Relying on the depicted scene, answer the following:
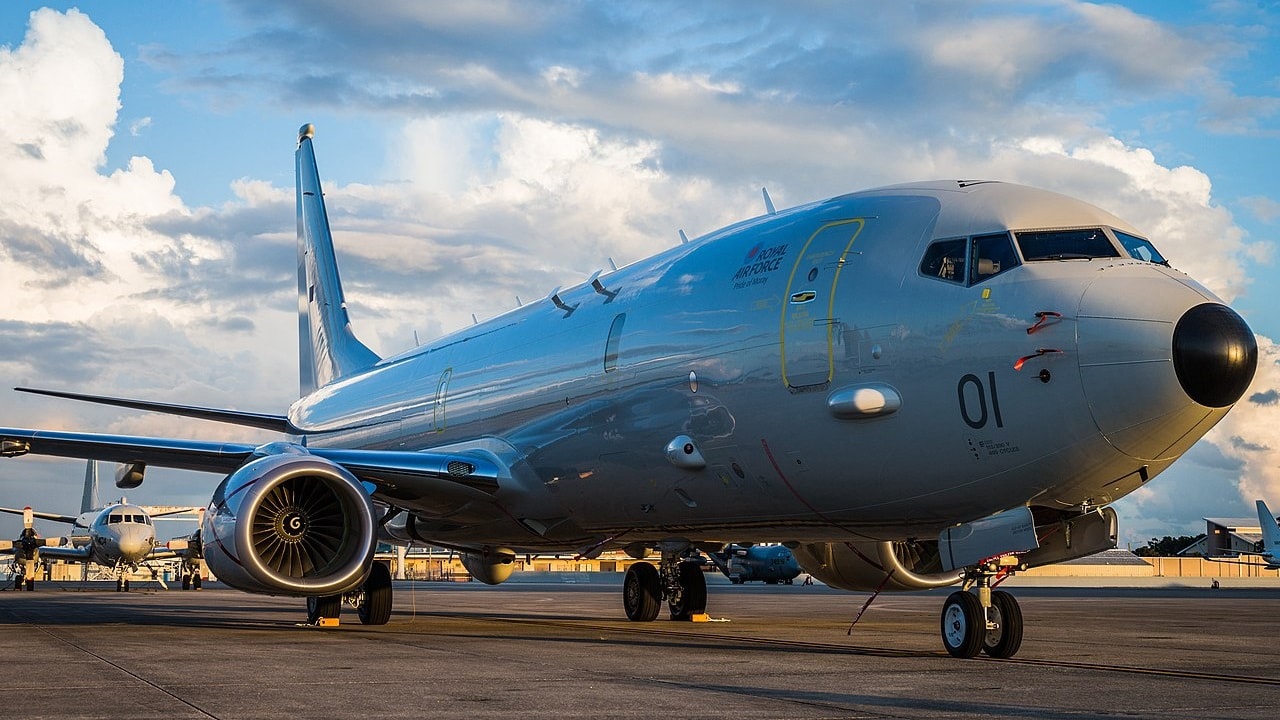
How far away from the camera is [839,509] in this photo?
11.9 meters

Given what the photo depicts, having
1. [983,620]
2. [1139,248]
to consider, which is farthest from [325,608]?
[1139,248]

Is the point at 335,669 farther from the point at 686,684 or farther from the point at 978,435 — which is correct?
the point at 978,435

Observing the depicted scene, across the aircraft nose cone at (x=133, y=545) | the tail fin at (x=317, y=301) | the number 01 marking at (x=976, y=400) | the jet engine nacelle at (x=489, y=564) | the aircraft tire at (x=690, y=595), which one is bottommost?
the aircraft tire at (x=690, y=595)

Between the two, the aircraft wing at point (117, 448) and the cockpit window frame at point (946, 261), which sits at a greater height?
the cockpit window frame at point (946, 261)

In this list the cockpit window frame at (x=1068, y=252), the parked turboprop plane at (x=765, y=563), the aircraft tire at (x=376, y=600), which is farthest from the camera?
the parked turboprop plane at (x=765, y=563)

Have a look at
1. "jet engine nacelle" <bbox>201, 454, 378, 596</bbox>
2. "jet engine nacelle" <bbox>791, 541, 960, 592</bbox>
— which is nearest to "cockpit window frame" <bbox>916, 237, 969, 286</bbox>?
"jet engine nacelle" <bbox>791, 541, 960, 592</bbox>

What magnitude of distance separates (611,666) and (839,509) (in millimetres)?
2503

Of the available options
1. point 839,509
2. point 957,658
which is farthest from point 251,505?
point 957,658

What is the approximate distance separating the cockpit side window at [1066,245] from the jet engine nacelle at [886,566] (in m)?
4.46

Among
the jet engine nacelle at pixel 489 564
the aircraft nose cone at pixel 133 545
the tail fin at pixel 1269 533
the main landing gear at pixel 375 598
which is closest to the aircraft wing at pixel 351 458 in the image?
the main landing gear at pixel 375 598

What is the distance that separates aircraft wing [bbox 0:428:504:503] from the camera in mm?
15731

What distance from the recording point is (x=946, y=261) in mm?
11039

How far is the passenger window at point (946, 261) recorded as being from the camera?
1092 cm

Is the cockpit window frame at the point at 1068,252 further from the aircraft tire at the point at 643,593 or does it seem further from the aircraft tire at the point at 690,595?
the aircraft tire at the point at 643,593
